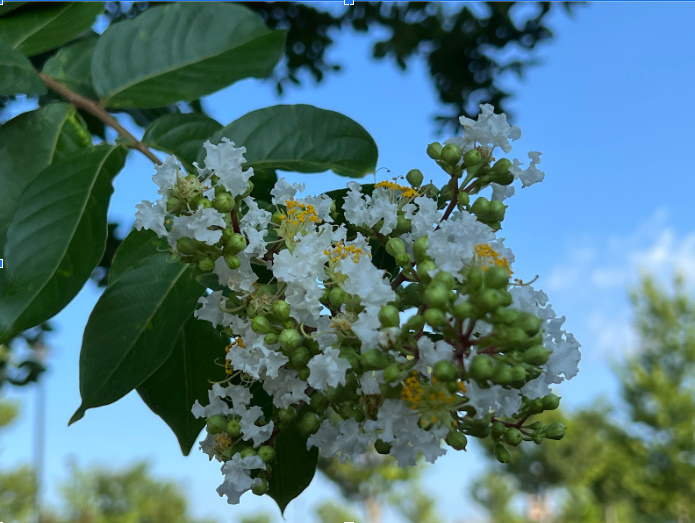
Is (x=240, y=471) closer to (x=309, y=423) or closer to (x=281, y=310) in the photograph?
(x=309, y=423)

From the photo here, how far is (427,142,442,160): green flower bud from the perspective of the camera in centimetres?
91

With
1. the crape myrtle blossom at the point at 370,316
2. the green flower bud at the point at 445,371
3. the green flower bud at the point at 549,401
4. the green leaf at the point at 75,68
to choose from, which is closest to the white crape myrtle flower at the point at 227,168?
the crape myrtle blossom at the point at 370,316

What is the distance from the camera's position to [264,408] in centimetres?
89

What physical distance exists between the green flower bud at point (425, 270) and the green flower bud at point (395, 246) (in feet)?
0.20

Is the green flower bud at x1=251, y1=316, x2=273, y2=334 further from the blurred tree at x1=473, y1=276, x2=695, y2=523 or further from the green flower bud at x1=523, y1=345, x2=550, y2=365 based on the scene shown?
the blurred tree at x1=473, y1=276, x2=695, y2=523

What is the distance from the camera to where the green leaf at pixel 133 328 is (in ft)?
3.28

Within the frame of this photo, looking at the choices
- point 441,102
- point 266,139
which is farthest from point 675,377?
point 266,139

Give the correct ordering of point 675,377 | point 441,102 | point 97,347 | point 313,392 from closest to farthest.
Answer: point 313,392, point 97,347, point 441,102, point 675,377

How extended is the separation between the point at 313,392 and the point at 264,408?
145 millimetres

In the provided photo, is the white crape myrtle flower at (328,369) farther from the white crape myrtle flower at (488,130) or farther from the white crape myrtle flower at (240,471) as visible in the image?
the white crape myrtle flower at (488,130)

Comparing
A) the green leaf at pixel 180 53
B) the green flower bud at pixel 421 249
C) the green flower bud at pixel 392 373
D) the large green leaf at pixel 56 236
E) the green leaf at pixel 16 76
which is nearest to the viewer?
the green flower bud at pixel 392 373

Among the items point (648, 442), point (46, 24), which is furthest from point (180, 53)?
point (648, 442)

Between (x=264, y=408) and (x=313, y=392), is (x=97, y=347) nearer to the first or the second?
(x=264, y=408)

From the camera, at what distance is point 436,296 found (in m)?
0.66
